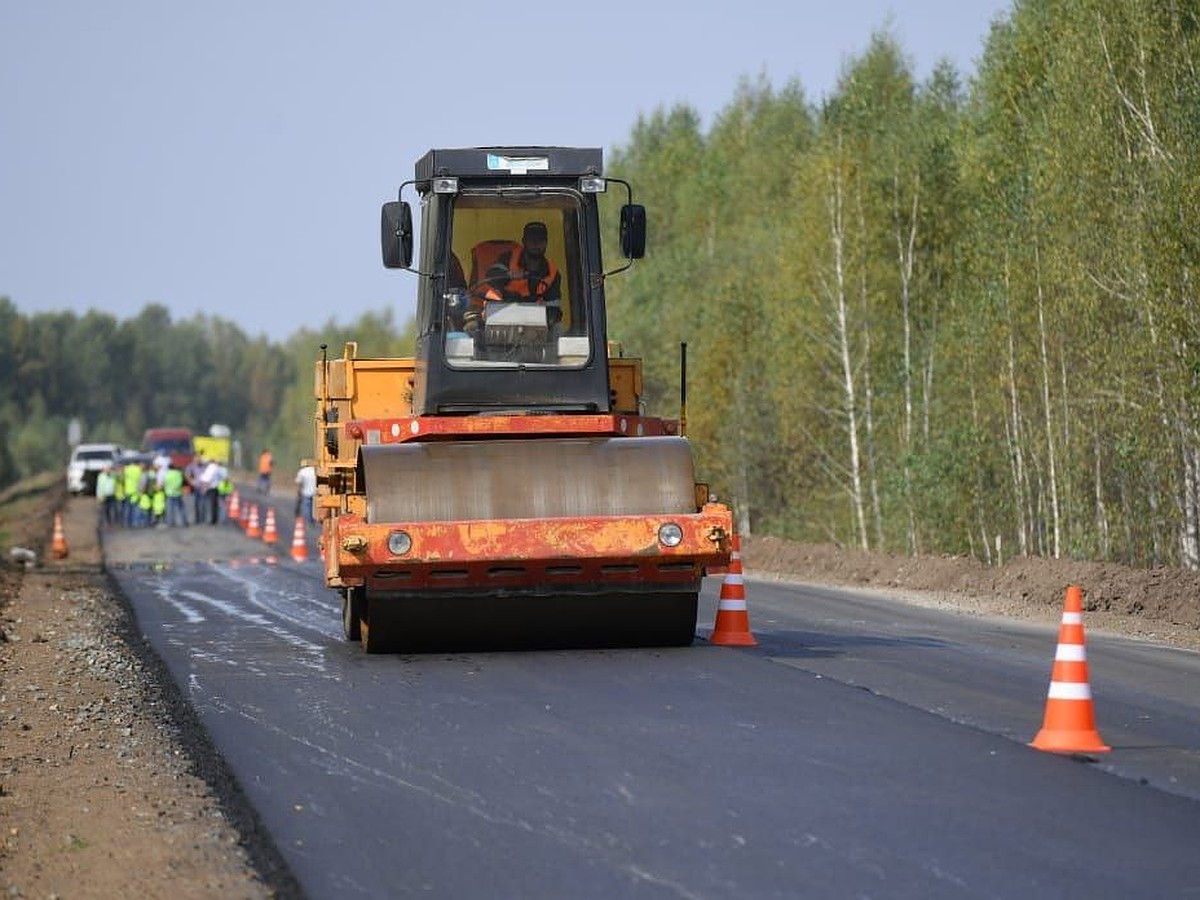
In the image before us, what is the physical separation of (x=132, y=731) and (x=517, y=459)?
14.0 ft

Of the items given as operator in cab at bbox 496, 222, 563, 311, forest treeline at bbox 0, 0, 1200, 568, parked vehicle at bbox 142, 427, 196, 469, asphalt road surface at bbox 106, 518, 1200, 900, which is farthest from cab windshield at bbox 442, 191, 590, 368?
parked vehicle at bbox 142, 427, 196, 469

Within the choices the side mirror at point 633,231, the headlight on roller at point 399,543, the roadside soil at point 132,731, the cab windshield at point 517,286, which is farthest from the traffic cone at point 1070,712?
the cab windshield at point 517,286

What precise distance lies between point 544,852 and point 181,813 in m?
1.96

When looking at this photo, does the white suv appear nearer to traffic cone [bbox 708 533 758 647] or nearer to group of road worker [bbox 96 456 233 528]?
group of road worker [bbox 96 456 233 528]

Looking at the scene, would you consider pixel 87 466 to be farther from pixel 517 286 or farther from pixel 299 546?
pixel 517 286

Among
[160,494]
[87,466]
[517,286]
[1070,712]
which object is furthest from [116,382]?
[1070,712]

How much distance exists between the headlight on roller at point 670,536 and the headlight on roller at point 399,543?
1.79 m

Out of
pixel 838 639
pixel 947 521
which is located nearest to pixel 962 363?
pixel 947 521

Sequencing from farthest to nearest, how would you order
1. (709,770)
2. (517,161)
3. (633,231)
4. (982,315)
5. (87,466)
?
(87,466)
(982,315)
(517,161)
(633,231)
(709,770)

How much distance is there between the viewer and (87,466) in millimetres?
73312

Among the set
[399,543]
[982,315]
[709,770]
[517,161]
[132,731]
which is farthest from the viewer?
[982,315]

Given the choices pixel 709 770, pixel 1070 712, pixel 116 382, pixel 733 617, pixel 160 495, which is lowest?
pixel 709 770

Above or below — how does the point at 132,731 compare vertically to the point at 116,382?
below

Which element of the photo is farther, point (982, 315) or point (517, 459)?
point (982, 315)
